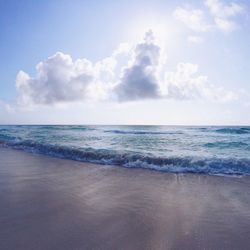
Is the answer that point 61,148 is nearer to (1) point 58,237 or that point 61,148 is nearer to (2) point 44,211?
(2) point 44,211

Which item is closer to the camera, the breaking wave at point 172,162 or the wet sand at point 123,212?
the wet sand at point 123,212

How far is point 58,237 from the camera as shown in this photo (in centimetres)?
310

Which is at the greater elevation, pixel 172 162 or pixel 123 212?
pixel 172 162

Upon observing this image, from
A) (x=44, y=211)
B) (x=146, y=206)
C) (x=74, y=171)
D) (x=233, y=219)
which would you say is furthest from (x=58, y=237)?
(x=74, y=171)

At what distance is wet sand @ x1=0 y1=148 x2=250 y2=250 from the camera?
3.08 metres

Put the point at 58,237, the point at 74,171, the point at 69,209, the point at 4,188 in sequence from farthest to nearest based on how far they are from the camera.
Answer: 1. the point at 74,171
2. the point at 4,188
3. the point at 69,209
4. the point at 58,237

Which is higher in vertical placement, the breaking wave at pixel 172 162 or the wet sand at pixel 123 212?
the breaking wave at pixel 172 162

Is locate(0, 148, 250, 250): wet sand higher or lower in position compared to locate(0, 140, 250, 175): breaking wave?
lower

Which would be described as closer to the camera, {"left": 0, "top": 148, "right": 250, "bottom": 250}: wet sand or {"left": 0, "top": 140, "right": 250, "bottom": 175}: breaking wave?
{"left": 0, "top": 148, "right": 250, "bottom": 250}: wet sand

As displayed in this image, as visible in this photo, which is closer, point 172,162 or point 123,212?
point 123,212

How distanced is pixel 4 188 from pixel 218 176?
19.7ft

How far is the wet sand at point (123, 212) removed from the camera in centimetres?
308

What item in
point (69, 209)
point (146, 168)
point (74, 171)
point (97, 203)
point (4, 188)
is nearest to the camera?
point (69, 209)

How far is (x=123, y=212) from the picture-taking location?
411 centimetres
